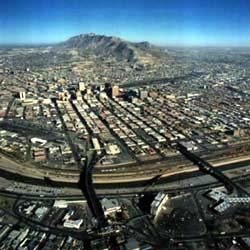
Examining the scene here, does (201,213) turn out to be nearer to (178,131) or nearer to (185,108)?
(178,131)

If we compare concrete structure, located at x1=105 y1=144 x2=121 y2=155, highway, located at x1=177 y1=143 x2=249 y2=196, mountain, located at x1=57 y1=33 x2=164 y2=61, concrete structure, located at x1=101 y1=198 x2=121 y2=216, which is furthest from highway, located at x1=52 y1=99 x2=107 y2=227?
mountain, located at x1=57 y1=33 x2=164 y2=61

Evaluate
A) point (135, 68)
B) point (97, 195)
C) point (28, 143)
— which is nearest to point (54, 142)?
point (28, 143)

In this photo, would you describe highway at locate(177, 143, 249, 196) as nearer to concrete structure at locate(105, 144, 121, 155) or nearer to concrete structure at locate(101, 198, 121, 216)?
concrete structure at locate(105, 144, 121, 155)

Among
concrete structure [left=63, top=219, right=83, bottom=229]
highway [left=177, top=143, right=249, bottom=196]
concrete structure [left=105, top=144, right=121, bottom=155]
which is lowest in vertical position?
highway [left=177, top=143, right=249, bottom=196]

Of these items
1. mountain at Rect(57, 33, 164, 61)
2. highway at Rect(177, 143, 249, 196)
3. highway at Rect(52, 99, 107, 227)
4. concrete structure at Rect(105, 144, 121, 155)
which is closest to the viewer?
highway at Rect(52, 99, 107, 227)

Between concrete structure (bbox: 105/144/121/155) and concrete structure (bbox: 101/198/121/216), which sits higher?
concrete structure (bbox: 101/198/121/216)

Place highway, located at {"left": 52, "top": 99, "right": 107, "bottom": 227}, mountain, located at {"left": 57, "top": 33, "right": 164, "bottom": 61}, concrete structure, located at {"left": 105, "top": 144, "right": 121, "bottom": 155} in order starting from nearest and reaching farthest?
highway, located at {"left": 52, "top": 99, "right": 107, "bottom": 227} < concrete structure, located at {"left": 105, "top": 144, "right": 121, "bottom": 155} < mountain, located at {"left": 57, "top": 33, "right": 164, "bottom": 61}

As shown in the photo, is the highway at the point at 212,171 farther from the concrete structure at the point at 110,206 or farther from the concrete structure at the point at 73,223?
the concrete structure at the point at 73,223

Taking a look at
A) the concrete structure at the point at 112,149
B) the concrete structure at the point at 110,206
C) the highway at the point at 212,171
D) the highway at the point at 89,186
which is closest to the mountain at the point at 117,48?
the concrete structure at the point at 112,149

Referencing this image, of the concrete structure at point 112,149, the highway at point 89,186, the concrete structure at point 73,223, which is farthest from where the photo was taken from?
the concrete structure at point 112,149

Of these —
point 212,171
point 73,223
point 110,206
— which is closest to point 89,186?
point 110,206

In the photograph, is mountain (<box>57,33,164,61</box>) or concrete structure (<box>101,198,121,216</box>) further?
mountain (<box>57,33,164,61</box>)
